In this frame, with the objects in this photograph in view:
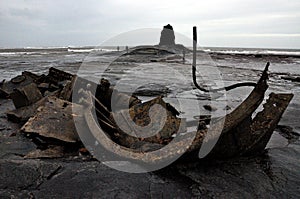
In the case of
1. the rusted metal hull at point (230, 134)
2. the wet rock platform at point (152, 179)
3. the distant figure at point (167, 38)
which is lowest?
the wet rock platform at point (152, 179)

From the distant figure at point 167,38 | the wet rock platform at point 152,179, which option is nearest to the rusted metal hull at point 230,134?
the wet rock platform at point 152,179

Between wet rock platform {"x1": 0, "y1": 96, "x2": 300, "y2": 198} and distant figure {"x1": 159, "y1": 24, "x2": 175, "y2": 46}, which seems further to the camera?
distant figure {"x1": 159, "y1": 24, "x2": 175, "y2": 46}

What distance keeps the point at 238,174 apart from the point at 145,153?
42.9 inches

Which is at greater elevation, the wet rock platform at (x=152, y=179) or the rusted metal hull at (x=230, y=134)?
the rusted metal hull at (x=230, y=134)

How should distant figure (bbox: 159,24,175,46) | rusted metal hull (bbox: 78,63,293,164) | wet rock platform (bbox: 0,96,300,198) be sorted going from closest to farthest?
wet rock platform (bbox: 0,96,300,198) < rusted metal hull (bbox: 78,63,293,164) < distant figure (bbox: 159,24,175,46)

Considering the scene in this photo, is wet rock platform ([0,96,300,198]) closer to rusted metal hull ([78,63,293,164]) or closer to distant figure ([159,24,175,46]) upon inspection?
rusted metal hull ([78,63,293,164])

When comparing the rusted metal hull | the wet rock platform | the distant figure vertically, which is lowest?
the wet rock platform

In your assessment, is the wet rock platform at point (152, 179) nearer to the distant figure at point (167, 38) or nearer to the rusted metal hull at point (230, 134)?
the rusted metal hull at point (230, 134)

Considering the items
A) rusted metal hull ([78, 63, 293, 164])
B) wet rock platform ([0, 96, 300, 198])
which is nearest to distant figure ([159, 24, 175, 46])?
rusted metal hull ([78, 63, 293, 164])

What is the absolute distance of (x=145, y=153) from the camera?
10.5 ft

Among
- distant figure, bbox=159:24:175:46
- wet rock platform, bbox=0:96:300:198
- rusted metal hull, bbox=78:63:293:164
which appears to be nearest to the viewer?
wet rock platform, bbox=0:96:300:198

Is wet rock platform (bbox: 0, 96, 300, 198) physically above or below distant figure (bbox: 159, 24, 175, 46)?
below

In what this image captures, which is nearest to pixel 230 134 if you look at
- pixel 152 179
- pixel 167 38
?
pixel 152 179

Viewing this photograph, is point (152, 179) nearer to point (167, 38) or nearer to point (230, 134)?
point (230, 134)
